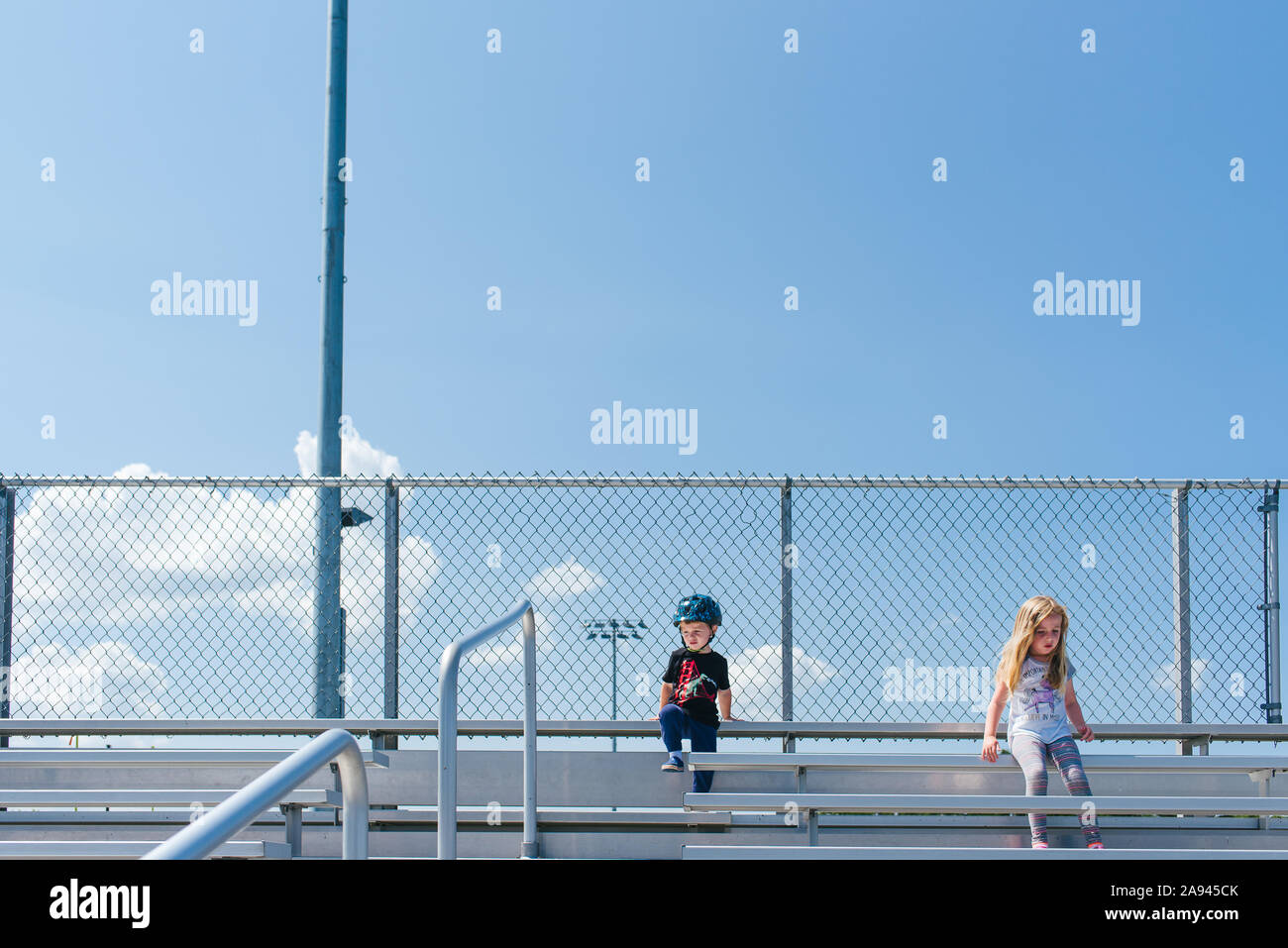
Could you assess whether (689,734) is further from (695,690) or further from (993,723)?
(993,723)

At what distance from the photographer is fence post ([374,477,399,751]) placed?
5.64m

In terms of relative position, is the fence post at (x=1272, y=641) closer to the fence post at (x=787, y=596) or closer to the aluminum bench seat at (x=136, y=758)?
the fence post at (x=787, y=596)

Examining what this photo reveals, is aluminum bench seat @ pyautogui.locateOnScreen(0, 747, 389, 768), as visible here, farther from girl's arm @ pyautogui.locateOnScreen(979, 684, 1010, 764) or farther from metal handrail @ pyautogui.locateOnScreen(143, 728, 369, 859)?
girl's arm @ pyautogui.locateOnScreen(979, 684, 1010, 764)

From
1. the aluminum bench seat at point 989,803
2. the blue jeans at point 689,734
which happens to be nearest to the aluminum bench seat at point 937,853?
the aluminum bench seat at point 989,803

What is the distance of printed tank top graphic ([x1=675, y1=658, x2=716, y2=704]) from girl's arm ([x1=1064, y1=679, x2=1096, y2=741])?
1822 mm

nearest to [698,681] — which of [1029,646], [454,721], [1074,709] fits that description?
[1029,646]

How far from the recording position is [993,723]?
16.9 ft

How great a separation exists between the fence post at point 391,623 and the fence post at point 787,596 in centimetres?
214

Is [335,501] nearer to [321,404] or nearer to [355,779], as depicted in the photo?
[321,404]

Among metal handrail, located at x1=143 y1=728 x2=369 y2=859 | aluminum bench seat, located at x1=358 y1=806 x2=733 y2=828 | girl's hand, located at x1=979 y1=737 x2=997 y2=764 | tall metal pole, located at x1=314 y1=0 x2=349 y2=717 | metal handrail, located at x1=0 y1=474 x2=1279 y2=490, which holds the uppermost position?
tall metal pole, located at x1=314 y1=0 x2=349 y2=717

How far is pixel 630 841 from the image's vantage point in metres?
5.16

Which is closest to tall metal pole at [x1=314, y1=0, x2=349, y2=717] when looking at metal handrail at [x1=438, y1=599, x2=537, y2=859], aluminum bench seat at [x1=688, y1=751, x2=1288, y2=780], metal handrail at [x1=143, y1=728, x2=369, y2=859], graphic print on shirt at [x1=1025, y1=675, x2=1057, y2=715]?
metal handrail at [x1=438, y1=599, x2=537, y2=859]

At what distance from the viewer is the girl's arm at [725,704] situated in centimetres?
550
